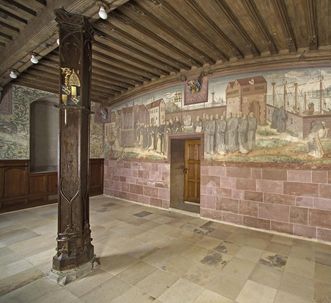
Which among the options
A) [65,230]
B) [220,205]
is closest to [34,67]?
[65,230]

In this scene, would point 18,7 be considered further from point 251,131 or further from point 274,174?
point 274,174

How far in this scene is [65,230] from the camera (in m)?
2.40

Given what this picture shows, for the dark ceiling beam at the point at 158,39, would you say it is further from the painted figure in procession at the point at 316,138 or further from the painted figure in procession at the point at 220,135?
the painted figure in procession at the point at 316,138

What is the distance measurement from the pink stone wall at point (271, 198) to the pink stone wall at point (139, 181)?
1.16 meters

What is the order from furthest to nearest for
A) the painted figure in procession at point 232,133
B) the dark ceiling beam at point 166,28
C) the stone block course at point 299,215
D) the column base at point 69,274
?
the painted figure in procession at point 232,133
the stone block course at point 299,215
the dark ceiling beam at point 166,28
the column base at point 69,274

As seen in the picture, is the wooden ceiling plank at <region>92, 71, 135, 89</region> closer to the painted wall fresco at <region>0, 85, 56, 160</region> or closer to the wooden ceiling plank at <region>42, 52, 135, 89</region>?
the wooden ceiling plank at <region>42, 52, 135, 89</region>

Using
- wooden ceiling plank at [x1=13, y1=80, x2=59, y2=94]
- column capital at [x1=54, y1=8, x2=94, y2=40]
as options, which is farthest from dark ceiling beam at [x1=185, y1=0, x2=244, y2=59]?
wooden ceiling plank at [x1=13, y1=80, x2=59, y2=94]

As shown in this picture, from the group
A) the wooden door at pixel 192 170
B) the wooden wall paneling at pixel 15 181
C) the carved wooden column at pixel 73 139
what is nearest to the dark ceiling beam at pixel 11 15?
the carved wooden column at pixel 73 139

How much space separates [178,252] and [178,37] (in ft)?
11.1

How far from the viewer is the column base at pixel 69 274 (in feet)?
7.39

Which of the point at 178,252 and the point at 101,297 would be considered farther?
the point at 178,252

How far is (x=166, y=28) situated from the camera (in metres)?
3.06

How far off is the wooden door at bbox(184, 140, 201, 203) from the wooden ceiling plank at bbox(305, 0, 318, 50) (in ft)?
10.8

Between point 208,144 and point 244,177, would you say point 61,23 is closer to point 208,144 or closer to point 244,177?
point 208,144
